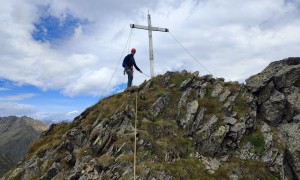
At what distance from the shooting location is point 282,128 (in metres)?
28.7

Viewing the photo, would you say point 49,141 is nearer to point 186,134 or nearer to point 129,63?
point 129,63

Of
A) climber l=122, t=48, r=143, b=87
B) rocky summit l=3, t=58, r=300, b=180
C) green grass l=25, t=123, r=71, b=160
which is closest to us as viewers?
rocky summit l=3, t=58, r=300, b=180

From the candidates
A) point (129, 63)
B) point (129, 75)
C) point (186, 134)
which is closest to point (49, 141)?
point (129, 75)

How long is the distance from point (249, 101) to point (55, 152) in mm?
18752

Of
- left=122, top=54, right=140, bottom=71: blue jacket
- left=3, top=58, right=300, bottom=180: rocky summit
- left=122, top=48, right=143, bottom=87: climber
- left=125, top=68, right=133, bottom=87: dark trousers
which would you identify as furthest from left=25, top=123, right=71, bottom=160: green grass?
left=122, top=54, right=140, bottom=71: blue jacket

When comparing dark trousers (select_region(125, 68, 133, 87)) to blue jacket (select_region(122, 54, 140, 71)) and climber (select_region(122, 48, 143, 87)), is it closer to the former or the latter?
climber (select_region(122, 48, 143, 87))

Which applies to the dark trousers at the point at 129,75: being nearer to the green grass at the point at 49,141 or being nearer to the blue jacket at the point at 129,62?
the blue jacket at the point at 129,62

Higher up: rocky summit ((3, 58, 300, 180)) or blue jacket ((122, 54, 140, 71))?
blue jacket ((122, 54, 140, 71))

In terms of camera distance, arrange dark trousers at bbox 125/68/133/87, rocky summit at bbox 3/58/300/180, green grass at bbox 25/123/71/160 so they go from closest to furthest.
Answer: rocky summit at bbox 3/58/300/180 → green grass at bbox 25/123/71/160 → dark trousers at bbox 125/68/133/87

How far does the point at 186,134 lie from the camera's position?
2748 centimetres

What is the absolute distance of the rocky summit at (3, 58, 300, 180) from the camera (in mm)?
23703

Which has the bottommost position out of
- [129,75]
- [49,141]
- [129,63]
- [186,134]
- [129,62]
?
[49,141]

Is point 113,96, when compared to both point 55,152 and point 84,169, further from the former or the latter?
point 84,169

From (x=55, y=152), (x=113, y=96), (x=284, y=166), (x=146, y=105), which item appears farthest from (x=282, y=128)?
(x=55, y=152)
